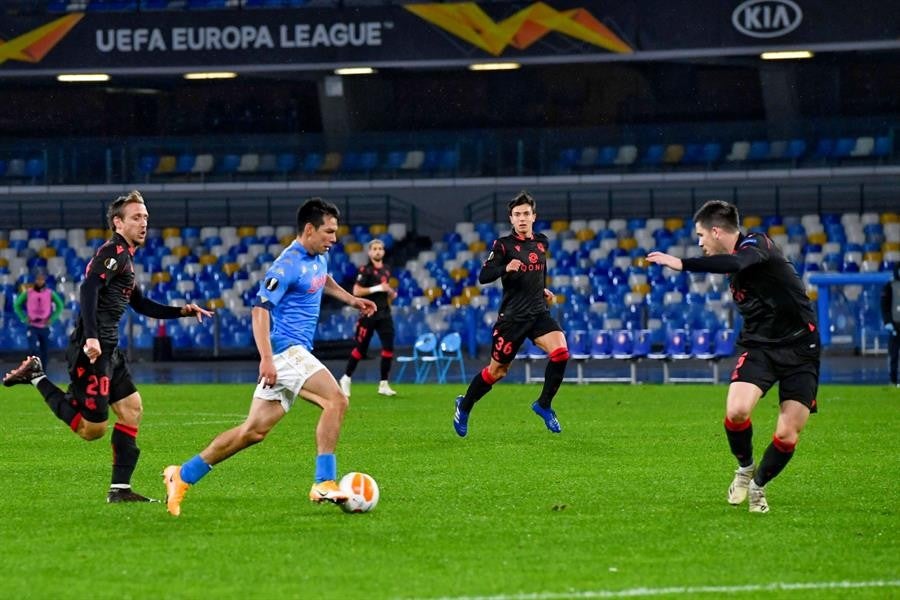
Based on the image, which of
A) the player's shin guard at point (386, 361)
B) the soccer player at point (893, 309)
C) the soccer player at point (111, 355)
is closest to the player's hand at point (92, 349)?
the soccer player at point (111, 355)

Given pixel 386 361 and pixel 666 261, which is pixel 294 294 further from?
pixel 386 361

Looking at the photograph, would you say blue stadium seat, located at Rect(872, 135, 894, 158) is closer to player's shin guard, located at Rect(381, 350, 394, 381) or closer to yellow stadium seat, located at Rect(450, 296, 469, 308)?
yellow stadium seat, located at Rect(450, 296, 469, 308)

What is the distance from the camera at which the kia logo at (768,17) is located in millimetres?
39375

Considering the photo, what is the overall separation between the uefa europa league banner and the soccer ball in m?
30.7

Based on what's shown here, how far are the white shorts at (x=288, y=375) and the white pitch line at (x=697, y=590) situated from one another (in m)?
3.15

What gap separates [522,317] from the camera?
56.0ft

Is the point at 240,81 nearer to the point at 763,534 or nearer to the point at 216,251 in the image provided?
the point at 216,251

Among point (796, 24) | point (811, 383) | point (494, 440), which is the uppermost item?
point (796, 24)

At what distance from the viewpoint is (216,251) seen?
42.8 meters

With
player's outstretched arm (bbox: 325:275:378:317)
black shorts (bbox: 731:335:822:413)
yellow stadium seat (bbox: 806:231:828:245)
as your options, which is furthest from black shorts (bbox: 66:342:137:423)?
yellow stadium seat (bbox: 806:231:828:245)

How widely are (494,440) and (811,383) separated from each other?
6.24 m

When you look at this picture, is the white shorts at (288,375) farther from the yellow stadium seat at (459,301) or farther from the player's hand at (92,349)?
the yellow stadium seat at (459,301)

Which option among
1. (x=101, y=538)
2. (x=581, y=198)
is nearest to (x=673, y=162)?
(x=581, y=198)

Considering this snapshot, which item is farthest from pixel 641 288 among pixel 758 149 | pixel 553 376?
pixel 553 376
